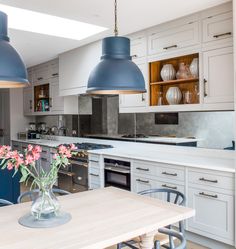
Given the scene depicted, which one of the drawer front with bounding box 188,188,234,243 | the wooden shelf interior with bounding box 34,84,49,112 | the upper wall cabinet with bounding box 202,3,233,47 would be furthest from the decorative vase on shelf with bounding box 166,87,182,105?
the wooden shelf interior with bounding box 34,84,49,112

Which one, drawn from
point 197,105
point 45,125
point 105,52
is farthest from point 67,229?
point 45,125

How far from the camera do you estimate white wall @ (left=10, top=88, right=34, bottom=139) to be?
6.89m

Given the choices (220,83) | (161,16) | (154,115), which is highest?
(161,16)

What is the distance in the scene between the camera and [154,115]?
409cm

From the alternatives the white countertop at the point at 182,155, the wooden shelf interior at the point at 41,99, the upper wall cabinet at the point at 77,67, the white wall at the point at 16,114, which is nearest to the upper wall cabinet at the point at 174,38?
the upper wall cabinet at the point at 77,67

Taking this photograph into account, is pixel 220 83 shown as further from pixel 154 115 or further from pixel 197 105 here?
pixel 154 115

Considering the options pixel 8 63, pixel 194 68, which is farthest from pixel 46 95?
pixel 8 63

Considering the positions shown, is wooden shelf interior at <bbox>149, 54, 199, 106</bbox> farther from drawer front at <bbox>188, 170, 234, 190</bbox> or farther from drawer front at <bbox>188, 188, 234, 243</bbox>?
drawer front at <bbox>188, 188, 234, 243</bbox>

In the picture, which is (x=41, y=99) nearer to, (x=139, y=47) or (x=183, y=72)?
(x=139, y=47)

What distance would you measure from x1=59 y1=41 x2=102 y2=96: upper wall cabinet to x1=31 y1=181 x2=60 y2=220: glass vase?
10.1 feet

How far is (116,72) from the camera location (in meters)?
2.17

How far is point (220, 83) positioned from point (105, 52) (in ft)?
4.78

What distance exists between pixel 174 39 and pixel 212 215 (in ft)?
6.60

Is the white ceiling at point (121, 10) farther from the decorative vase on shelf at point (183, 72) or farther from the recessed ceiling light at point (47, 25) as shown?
the decorative vase on shelf at point (183, 72)
